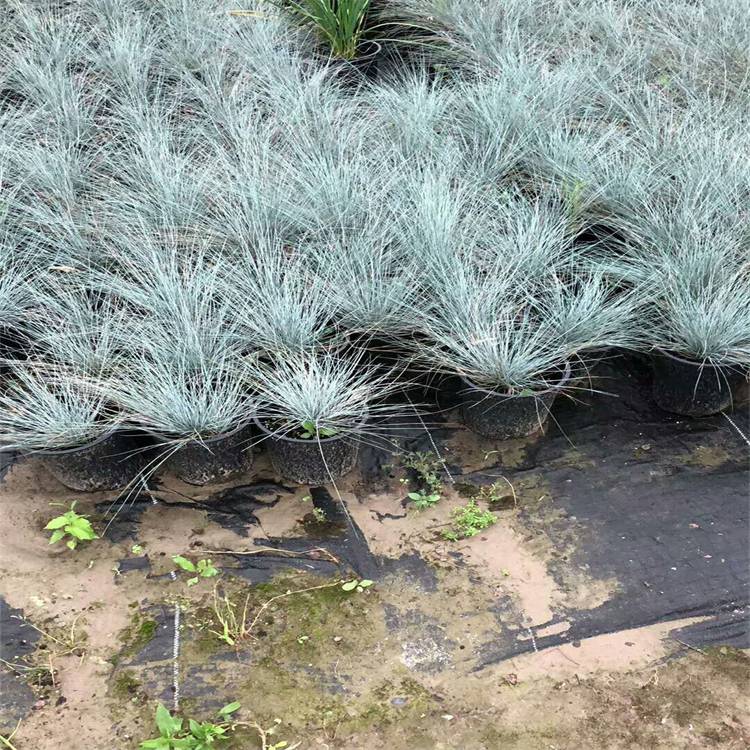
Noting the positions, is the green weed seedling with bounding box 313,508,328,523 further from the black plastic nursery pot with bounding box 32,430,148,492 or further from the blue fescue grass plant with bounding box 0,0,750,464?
the black plastic nursery pot with bounding box 32,430,148,492

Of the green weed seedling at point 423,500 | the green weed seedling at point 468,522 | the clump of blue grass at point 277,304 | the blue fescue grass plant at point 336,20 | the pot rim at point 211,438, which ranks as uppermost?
the blue fescue grass plant at point 336,20

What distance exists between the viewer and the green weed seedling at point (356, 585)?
1932mm

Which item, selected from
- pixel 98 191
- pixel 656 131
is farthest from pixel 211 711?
pixel 656 131

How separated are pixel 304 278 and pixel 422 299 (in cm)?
38

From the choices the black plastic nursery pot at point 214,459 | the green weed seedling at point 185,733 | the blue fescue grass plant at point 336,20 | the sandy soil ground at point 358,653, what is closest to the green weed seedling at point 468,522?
the sandy soil ground at point 358,653

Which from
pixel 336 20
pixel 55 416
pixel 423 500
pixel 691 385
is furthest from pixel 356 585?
pixel 336 20

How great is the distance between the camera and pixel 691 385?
2.42 metres

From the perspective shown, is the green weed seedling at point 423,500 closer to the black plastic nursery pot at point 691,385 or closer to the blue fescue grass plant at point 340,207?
the blue fescue grass plant at point 340,207

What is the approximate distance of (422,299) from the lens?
7.94 feet

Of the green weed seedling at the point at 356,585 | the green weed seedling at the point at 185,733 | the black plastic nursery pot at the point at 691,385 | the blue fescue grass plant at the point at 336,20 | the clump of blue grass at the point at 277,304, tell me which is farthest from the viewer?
the blue fescue grass plant at the point at 336,20

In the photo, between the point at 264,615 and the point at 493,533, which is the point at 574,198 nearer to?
the point at 493,533

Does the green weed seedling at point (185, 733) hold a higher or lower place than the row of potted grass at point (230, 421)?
lower

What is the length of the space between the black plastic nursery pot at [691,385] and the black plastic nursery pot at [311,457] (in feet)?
3.40

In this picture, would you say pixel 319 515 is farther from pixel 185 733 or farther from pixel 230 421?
pixel 185 733
